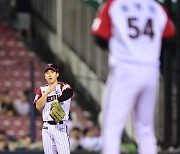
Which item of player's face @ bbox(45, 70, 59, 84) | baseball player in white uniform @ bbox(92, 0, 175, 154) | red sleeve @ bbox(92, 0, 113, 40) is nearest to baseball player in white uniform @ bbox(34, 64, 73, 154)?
player's face @ bbox(45, 70, 59, 84)

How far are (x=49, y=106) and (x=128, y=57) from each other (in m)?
2.95

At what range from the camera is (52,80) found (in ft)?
30.3

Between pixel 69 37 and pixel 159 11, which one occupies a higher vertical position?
pixel 159 11

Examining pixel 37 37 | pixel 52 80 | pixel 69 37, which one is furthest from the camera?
pixel 37 37

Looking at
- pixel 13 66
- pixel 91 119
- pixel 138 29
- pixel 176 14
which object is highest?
pixel 138 29

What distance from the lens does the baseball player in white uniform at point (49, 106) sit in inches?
365

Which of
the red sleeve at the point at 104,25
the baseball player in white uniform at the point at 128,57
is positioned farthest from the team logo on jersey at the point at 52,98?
the red sleeve at the point at 104,25

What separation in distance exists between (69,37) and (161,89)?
5.01 metres

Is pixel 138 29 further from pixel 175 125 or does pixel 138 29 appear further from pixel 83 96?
pixel 83 96

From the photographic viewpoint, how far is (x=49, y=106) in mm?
9391

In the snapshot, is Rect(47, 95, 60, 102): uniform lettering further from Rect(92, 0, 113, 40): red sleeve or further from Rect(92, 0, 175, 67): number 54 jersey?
Rect(92, 0, 113, 40): red sleeve

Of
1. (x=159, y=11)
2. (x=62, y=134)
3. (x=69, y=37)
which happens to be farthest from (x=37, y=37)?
(x=159, y=11)

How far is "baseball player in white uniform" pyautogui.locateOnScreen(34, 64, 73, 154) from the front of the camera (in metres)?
9.27

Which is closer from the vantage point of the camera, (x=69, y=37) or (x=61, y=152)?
(x=61, y=152)
